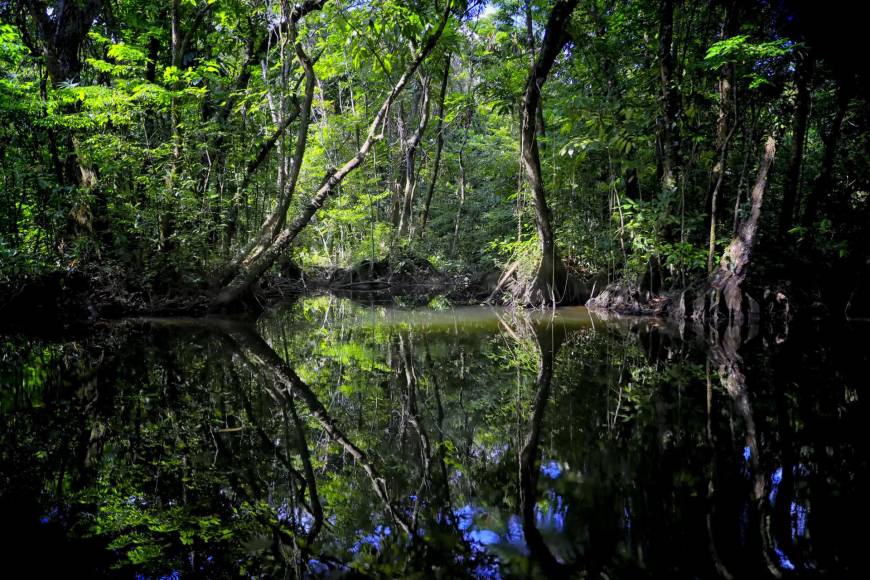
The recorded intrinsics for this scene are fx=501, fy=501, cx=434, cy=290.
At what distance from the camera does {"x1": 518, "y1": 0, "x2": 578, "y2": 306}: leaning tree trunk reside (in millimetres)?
8562

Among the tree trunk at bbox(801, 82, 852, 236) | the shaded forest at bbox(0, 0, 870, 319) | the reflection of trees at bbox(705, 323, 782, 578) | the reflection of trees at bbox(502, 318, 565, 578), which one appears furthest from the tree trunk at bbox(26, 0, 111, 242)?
the tree trunk at bbox(801, 82, 852, 236)

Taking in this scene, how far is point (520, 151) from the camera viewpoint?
10086mm

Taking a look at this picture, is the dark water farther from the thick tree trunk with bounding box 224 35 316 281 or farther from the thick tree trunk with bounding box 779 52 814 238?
the thick tree trunk with bounding box 224 35 316 281

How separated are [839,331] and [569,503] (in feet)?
21.7

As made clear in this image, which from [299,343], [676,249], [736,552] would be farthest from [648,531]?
[676,249]

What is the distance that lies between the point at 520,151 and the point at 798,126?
180 inches

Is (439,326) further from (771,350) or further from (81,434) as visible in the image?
(81,434)

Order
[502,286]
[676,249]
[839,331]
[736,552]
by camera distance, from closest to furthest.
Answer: [736,552]
[839,331]
[676,249]
[502,286]

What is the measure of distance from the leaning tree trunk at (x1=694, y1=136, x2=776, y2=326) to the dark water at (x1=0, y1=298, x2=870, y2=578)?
10.3ft

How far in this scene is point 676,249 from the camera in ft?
27.8

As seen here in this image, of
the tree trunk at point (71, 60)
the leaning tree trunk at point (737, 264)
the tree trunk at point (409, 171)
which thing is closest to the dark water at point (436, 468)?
the leaning tree trunk at point (737, 264)

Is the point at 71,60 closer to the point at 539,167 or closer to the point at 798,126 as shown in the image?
the point at 539,167

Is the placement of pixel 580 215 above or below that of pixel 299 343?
above

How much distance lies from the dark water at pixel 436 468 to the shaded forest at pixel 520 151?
444 centimetres
